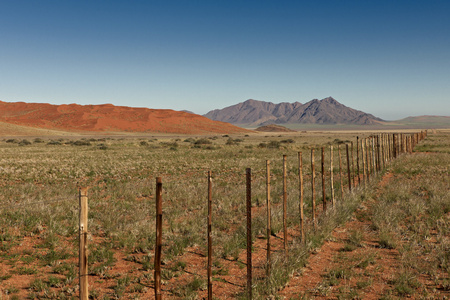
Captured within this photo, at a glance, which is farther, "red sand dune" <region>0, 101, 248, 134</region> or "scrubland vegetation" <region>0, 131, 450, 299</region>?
"red sand dune" <region>0, 101, 248, 134</region>

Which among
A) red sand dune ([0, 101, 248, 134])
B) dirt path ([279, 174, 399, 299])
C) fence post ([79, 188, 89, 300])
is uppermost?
red sand dune ([0, 101, 248, 134])

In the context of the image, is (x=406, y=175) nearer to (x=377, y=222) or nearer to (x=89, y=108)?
(x=377, y=222)

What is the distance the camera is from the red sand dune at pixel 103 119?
122 metres

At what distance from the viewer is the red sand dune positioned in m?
122

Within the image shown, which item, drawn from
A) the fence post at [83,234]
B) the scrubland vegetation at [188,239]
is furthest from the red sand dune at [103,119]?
the fence post at [83,234]

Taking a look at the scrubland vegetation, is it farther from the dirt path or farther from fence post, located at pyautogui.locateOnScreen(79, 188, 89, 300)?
fence post, located at pyautogui.locateOnScreen(79, 188, 89, 300)

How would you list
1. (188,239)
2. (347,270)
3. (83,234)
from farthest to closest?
(188,239), (347,270), (83,234)

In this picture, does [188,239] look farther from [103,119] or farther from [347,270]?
[103,119]

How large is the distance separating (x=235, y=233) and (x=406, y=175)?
13.1 metres

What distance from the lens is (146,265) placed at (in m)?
6.49

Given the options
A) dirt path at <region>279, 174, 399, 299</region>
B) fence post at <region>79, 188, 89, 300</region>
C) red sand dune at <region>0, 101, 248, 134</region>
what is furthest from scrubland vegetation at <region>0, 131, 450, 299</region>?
red sand dune at <region>0, 101, 248, 134</region>

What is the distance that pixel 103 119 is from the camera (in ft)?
420

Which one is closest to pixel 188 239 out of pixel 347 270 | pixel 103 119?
pixel 347 270

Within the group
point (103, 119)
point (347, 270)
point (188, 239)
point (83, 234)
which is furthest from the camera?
point (103, 119)
